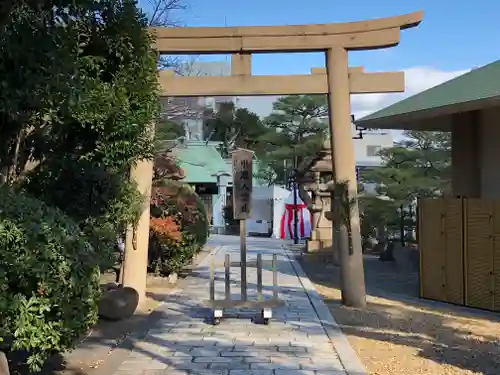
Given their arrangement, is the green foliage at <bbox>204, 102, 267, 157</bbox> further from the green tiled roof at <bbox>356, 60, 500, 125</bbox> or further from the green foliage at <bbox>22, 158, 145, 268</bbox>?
the green foliage at <bbox>22, 158, 145, 268</bbox>

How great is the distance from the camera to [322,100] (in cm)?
3425

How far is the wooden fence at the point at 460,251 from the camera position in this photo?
1074 cm

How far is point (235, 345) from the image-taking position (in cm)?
785

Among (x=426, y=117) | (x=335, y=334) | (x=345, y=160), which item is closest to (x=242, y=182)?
(x=345, y=160)

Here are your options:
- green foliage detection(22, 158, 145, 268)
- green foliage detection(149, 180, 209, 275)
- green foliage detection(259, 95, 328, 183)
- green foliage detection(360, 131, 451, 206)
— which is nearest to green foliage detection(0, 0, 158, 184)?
green foliage detection(22, 158, 145, 268)

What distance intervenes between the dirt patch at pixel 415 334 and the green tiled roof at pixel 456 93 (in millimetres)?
3653

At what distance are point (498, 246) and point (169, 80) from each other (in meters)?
Result: 6.47

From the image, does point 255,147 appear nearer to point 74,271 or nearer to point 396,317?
point 396,317

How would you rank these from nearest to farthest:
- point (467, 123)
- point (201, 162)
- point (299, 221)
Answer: point (467, 123) < point (299, 221) < point (201, 162)

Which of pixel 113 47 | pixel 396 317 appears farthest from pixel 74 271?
pixel 396 317

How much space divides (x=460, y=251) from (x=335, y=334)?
158 inches

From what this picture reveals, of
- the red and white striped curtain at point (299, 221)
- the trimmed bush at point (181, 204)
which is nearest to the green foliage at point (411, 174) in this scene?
the red and white striped curtain at point (299, 221)

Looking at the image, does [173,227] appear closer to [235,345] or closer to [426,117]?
[426,117]

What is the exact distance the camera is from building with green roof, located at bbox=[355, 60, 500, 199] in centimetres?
1197
